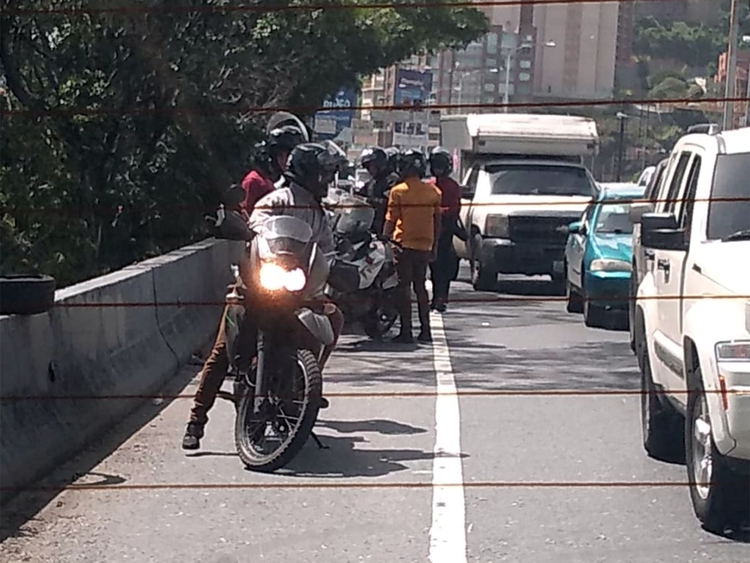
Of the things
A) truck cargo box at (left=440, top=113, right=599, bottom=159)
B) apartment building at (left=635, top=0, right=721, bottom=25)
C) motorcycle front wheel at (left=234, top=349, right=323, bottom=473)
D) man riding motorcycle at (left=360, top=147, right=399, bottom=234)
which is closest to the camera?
motorcycle front wheel at (left=234, top=349, right=323, bottom=473)

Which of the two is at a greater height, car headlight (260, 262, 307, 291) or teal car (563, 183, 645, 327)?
car headlight (260, 262, 307, 291)

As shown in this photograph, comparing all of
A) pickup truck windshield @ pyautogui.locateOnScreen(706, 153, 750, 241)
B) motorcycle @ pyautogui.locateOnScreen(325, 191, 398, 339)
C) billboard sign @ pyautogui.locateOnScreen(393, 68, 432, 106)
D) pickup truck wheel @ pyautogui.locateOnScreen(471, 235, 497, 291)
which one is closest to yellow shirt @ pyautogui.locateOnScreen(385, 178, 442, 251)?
motorcycle @ pyautogui.locateOnScreen(325, 191, 398, 339)

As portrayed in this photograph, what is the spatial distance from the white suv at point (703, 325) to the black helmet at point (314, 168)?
1.73 meters

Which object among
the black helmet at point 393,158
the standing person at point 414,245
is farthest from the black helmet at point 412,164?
the black helmet at point 393,158

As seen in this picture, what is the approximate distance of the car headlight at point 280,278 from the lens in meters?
7.64

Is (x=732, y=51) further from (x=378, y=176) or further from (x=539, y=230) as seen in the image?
(x=539, y=230)

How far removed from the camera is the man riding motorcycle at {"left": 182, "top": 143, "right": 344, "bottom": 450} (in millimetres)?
8109

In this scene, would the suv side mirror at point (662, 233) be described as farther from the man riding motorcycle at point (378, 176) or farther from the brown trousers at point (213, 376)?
the man riding motorcycle at point (378, 176)

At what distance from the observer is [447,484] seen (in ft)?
24.7

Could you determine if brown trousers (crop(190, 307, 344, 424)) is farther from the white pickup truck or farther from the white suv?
the white pickup truck

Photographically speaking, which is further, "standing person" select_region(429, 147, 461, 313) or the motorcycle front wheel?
"standing person" select_region(429, 147, 461, 313)

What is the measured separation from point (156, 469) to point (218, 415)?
1.82 meters

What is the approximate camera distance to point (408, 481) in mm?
7590

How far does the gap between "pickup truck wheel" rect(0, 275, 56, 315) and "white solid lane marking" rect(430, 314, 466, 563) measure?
2076 millimetres
